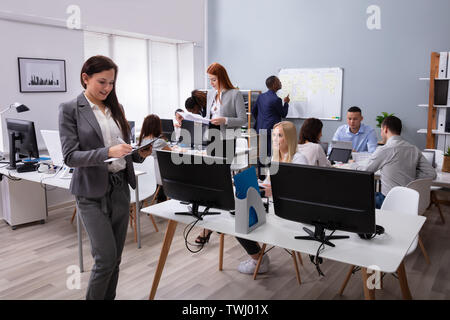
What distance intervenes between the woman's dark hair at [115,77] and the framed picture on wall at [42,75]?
2.89 metres

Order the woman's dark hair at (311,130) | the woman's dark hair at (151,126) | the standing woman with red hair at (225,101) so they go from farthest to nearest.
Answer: the woman's dark hair at (151,126), the standing woman with red hair at (225,101), the woman's dark hair at (311,130)

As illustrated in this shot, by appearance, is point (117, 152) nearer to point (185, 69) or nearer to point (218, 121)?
point (218, 121)

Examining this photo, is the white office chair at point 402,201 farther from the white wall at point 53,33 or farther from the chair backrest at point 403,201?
the white wall at point 53,33

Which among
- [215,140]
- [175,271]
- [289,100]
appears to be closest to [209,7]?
[289,100]

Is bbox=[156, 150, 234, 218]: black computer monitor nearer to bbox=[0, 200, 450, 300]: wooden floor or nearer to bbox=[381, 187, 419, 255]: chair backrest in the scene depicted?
bbox=[0, 200, 450, 300]: wooden floor

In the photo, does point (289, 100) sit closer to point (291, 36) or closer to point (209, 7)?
point (291, 36)

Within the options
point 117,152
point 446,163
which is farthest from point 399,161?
point 117,152

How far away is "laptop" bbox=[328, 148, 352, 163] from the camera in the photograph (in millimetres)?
4336

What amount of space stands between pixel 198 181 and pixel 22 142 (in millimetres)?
2555

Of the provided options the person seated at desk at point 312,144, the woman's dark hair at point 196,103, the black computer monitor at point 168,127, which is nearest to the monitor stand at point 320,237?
the person seated at desk at point 312,144

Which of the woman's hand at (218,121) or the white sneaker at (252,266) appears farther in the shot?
the woman's hand at (218,121)

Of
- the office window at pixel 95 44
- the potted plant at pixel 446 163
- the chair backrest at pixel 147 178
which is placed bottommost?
the chair backrest at pixel 147 178

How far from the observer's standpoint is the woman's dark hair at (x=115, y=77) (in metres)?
2.15

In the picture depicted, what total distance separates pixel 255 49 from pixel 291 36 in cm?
72
